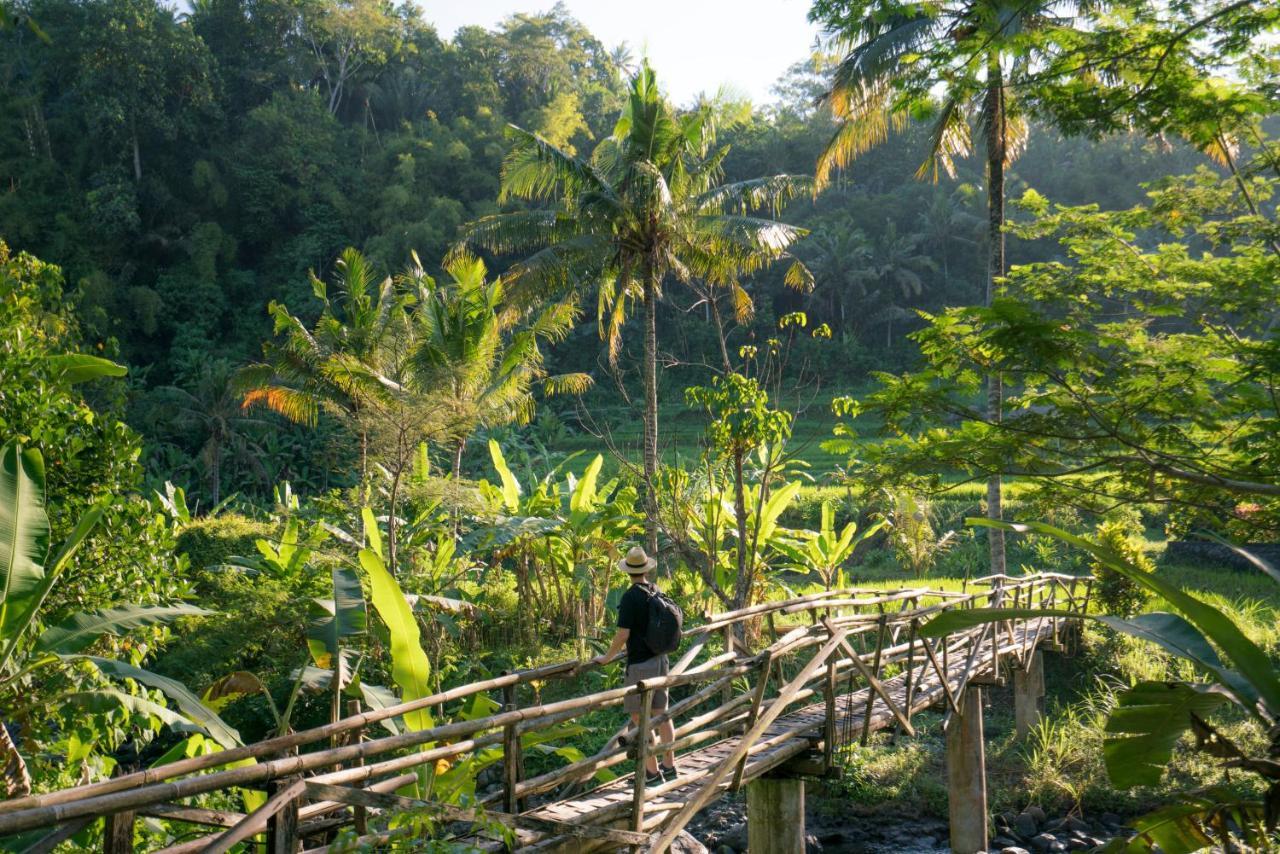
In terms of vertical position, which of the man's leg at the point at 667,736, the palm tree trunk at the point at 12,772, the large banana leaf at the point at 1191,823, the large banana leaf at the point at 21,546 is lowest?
the man's leg at the point at 667,736

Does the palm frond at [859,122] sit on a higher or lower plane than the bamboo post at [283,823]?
higher

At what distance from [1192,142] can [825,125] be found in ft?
113

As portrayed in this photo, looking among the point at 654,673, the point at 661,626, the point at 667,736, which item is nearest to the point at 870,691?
the point at 667,736

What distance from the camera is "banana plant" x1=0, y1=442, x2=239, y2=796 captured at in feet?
13.4

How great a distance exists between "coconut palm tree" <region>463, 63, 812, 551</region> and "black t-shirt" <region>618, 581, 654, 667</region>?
633cm

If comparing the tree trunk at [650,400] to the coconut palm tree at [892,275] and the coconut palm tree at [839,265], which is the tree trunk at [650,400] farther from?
the coconut palm tree at [892,275]

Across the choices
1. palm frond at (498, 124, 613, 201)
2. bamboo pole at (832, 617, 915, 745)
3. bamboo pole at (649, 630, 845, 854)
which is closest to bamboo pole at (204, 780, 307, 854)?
bamboo pole at (649, 630, 845, 854)

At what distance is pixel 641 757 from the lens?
4.67m

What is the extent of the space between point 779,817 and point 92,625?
4.14m

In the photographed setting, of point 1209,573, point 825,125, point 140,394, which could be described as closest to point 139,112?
point 140,394

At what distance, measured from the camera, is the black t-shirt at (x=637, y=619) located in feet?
17.1

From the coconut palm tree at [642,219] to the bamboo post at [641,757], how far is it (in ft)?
22.6

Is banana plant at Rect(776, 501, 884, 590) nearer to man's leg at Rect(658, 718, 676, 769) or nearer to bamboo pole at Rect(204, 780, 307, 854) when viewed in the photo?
man's leg at Rect(658, 718, 676, 769)

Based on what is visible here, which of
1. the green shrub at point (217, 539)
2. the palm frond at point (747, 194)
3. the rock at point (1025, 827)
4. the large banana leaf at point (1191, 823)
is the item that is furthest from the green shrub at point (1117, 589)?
the large banana leaf at point (1191, 823)
